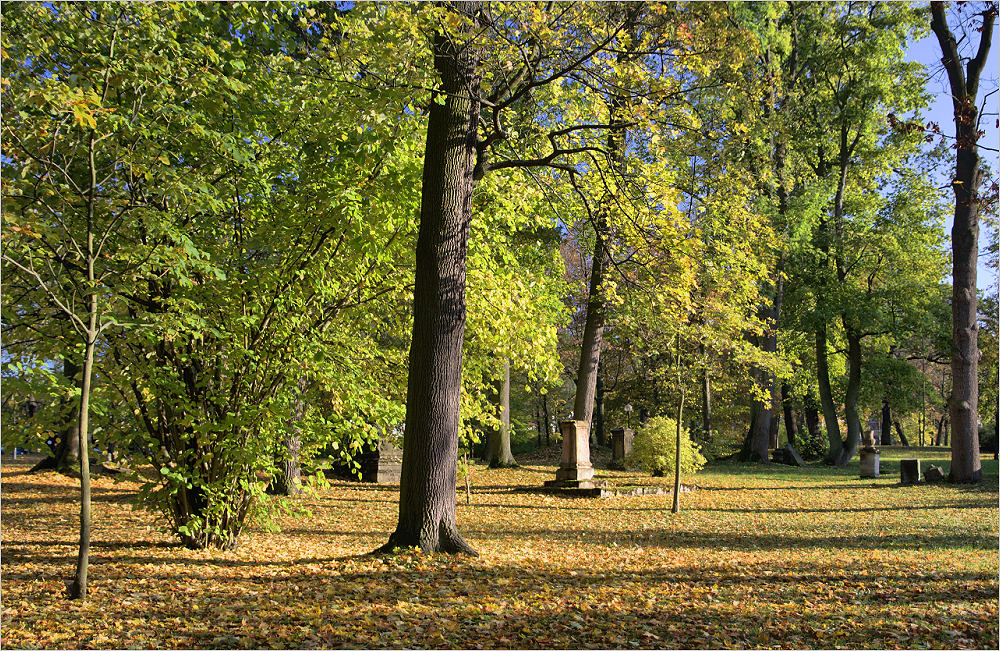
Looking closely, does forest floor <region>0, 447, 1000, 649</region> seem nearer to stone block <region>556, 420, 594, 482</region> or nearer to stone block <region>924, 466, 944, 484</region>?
stone block <region>556, 420, 594, 482</region>

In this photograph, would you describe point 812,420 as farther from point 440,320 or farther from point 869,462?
point 440,320

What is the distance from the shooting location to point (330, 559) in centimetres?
→ 689

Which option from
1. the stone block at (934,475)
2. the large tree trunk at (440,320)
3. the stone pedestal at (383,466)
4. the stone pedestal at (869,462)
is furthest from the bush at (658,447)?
the large tree trunk at (440,320)

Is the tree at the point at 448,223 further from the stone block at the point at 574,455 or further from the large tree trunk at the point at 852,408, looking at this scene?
the large tree trunk at the point at 852,408

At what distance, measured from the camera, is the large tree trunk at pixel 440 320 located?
6848 mm

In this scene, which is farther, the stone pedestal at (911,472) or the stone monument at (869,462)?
the stone monument at (869,462)

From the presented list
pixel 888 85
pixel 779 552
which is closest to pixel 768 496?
pixel 779 552

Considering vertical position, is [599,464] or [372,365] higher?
[372,365]

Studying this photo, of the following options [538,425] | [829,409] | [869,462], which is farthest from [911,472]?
[538,425]

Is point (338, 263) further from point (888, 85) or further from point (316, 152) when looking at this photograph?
point (888, 85)

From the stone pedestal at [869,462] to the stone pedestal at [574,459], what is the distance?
7766mm

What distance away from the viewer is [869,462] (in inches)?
714

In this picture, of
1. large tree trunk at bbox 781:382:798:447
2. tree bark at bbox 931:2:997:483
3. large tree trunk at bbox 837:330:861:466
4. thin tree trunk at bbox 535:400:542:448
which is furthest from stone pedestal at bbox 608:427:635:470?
thin tree trunk at bbox 535:400:542:448

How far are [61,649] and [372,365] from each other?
495cm
